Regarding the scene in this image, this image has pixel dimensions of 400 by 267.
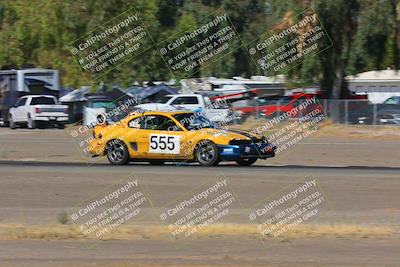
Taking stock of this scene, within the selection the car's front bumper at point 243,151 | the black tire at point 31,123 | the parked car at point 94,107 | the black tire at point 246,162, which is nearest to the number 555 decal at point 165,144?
the car's front bumper at point 243,151

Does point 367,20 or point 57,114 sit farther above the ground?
point 367,20

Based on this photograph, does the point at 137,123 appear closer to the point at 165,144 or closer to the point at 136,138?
the point at 136,138

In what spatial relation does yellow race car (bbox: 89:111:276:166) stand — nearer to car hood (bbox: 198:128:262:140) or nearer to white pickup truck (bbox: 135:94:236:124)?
car hood (bbox: 198:128:262:140)

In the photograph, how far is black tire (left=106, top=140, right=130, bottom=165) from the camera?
2288 cm

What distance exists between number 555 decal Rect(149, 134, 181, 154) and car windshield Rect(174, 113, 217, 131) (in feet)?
1.52

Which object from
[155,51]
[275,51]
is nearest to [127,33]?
[155,51]

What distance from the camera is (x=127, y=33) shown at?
43875 mm

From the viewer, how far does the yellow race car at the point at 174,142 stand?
72.6 ft

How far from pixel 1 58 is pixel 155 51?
11.0 m

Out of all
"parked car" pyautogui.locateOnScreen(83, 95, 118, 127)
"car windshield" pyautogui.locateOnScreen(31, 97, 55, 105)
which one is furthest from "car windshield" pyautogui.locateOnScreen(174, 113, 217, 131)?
"car windshield" pyautogui.locateOnScreen(31, 97, 55, 105)

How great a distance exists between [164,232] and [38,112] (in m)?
31.0

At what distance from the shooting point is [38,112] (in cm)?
4291

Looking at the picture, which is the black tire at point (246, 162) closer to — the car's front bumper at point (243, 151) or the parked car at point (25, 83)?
the car's front bumper at point (243, 151)

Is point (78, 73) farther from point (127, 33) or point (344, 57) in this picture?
point (344, 57)
